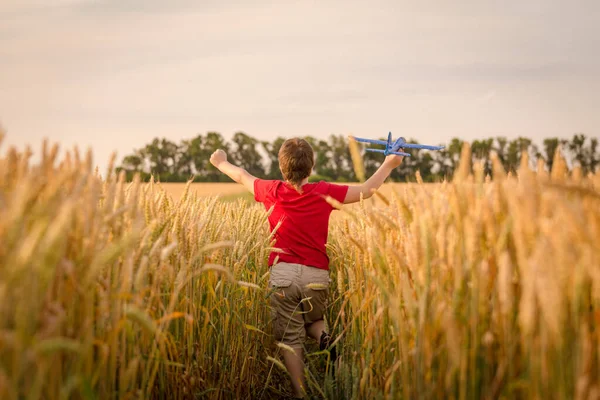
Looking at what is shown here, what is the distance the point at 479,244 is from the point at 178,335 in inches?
56.8

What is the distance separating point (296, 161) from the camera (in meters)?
3.57

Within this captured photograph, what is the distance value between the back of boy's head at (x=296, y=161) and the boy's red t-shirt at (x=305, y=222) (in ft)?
0.32

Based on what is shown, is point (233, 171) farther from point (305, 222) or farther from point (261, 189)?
point (305, 222)

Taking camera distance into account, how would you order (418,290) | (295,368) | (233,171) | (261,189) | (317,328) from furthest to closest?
(233,171)
(261,189)
(317,328)
(295,368)
(418,290)

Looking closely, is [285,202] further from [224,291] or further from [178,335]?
[178,335]

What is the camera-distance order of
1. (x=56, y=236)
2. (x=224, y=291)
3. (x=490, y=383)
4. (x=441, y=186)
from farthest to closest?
(x=224, y=291) < (x=441, y=186) < (x=490, y=383) < (x=56, y=236)

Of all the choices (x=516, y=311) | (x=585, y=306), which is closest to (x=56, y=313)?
(x=516, y=311)

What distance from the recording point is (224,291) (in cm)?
306

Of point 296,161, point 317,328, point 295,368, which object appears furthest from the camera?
point 317,328

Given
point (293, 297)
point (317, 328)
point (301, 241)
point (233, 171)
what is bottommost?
point (317, 328)

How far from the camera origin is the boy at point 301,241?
3.56 metres

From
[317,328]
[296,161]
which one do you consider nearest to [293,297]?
[317,328]

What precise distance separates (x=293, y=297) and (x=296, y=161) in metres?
0.98

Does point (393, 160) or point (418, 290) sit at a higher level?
point (393, 160)
